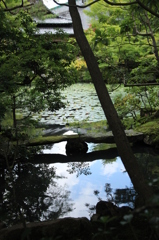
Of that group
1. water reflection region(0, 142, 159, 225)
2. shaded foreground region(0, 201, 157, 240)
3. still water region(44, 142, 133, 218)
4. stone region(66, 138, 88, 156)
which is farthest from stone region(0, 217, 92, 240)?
stone region(66, 138, 88, 156)

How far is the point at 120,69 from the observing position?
231 inches

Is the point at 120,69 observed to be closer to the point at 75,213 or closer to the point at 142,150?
the point at 142,150

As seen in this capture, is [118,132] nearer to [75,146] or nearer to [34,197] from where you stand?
[34,197]

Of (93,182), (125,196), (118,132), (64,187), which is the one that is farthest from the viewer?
(93,182)

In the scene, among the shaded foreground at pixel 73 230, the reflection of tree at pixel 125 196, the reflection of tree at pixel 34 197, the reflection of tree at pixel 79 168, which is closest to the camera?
the shaded foreground at pixel 73 230

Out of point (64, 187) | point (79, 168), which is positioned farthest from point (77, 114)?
point (64, 187)

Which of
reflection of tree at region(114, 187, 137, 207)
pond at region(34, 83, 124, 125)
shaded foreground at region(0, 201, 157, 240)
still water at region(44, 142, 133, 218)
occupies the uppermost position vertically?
pond at region(34, 83, 124, 125)

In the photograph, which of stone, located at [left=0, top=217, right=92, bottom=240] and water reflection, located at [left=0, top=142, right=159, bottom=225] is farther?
water reflection, located at [left=0, top=142, right=159, bottom=225]

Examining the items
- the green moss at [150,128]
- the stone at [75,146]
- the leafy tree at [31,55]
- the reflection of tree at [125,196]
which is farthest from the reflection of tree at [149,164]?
the leafy tree at [31,55]

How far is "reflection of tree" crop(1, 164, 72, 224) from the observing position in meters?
3.51

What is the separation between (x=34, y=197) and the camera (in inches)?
160

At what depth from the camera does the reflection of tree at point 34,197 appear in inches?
138

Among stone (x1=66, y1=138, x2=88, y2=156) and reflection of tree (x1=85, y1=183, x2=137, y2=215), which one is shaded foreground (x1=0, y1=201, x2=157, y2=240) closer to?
reflection of tree (x1=85, y1=183, x2=137, y2=215)

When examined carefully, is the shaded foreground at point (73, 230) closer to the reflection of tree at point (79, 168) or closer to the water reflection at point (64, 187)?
the water reflection at point (64, 187)
